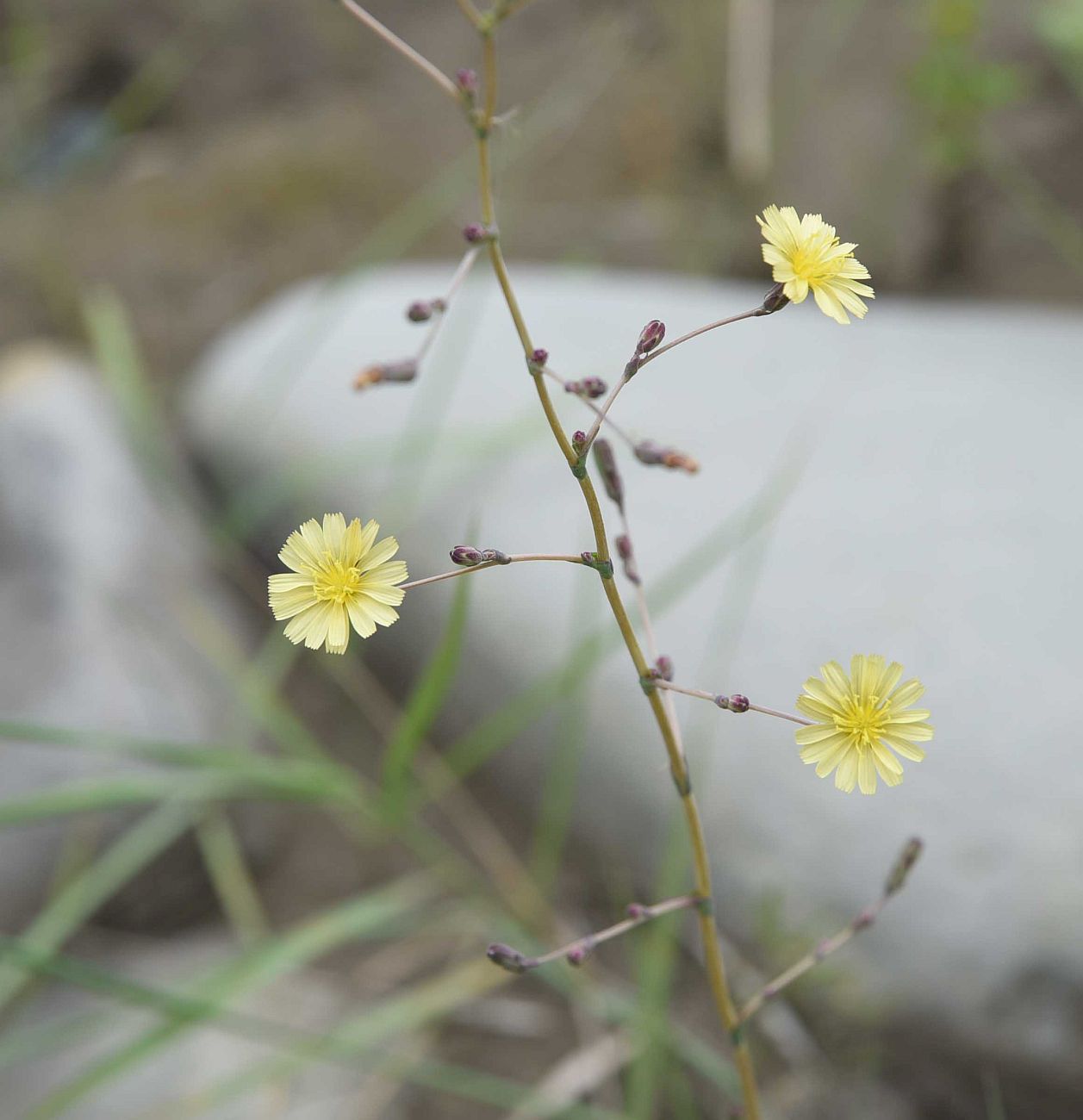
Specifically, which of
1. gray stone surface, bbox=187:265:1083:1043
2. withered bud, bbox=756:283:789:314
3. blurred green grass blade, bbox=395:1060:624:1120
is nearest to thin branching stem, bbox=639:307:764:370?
withered bud, bbox=756:283:789:314

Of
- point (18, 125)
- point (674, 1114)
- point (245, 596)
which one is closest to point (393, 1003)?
point (674, 1114)

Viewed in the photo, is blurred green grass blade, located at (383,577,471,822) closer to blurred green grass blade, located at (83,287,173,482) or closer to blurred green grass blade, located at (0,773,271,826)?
blurred green grass blade, located at (0,773,271,826)

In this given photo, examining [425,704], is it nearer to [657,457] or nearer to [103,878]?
[657,457]

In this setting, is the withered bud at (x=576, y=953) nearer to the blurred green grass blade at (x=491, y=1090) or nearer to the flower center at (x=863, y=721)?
the flower center at (x=863, y=721)

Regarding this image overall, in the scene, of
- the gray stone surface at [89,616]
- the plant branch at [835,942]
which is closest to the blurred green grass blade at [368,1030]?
the gray stone surface at [89,616]

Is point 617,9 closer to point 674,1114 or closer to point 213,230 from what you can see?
point 213,230
